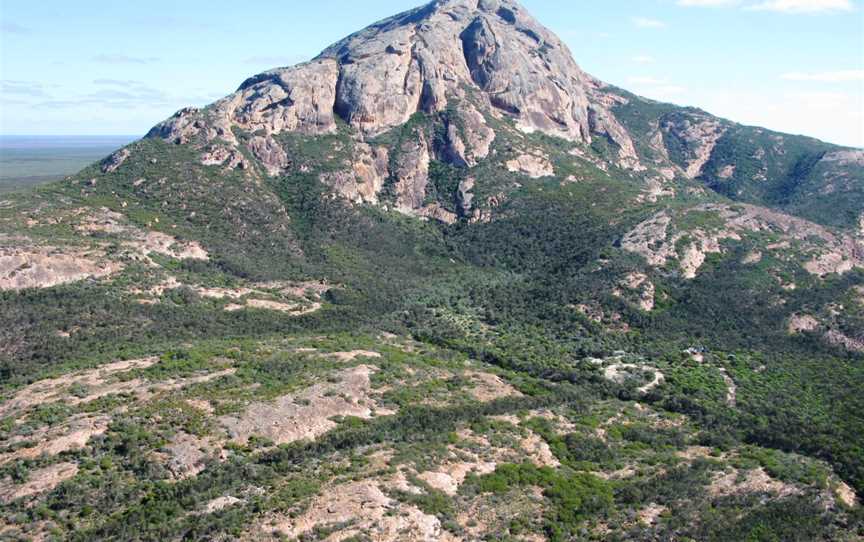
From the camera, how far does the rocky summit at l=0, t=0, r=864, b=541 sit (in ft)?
156

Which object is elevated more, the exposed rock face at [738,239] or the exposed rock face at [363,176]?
the exposed rock face at [363,176]

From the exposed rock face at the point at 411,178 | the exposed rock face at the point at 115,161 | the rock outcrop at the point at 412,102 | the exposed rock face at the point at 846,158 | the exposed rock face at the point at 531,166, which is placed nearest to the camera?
the exposed rock face at the point at 115,161

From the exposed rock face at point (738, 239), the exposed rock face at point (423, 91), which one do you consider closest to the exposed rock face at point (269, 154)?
the exposed rock face at point (423, 91)

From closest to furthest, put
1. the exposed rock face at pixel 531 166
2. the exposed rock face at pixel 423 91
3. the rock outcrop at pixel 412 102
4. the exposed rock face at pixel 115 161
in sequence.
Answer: the exposed rock face at pixel 115 161
the rock outcrop at pixel 412 102
the exposed rock face at pixel 423 91
the exposed rock face at pixel 531 166

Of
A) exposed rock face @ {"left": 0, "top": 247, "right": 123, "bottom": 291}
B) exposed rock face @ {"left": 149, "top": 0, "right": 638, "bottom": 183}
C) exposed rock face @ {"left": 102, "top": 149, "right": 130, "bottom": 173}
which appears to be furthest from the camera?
exposed rock face @ {"left": 149, "top": 0, "right": 638, "bottom": 183}

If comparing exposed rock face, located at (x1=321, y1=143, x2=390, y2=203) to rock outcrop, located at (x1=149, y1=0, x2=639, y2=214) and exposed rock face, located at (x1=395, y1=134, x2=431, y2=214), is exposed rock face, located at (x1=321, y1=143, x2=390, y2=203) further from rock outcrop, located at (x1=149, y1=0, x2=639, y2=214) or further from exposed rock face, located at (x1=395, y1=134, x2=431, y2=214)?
exposed rock face, located at (x1=395, y1=134, x2=431, y2=214)

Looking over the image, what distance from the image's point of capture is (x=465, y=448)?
55.8m

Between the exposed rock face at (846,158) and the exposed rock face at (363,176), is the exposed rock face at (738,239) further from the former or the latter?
the exposed rock face at (846,158)

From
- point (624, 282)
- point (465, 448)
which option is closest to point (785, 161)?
point (624, 282)

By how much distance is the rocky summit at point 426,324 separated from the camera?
47.6 meters

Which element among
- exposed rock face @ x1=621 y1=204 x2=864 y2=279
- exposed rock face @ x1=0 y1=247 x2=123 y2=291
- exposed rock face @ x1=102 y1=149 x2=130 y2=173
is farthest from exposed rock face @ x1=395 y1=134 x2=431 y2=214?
exposed rock face @ x1=0 y1=247 x2=123 y2=291

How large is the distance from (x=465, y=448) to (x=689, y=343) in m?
47.3

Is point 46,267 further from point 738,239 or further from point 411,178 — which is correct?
point 738,239

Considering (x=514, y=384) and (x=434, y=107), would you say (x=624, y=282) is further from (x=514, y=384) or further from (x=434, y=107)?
(x=434, y=107)
